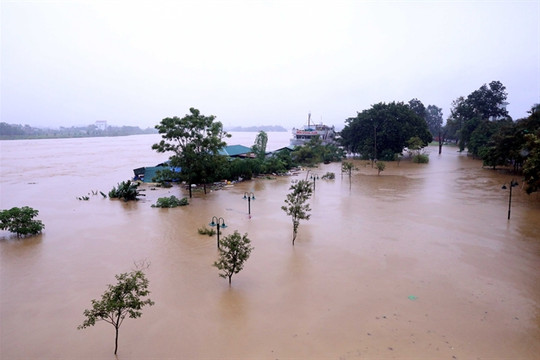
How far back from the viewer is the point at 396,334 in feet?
20.7

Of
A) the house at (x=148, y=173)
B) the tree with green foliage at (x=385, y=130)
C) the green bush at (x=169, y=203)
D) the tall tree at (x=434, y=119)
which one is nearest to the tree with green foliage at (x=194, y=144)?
the green bush at (x=169, y=203)

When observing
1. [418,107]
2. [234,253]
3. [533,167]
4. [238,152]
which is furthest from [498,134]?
[418,107]

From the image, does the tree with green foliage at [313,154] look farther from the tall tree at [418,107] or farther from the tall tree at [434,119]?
the tall tree at [434,119]

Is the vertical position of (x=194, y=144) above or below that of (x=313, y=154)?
above

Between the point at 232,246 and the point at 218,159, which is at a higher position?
the point at 218,159

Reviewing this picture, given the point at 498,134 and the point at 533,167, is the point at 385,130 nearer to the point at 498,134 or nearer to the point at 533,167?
the point at 498,134

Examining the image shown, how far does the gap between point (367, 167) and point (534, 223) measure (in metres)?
20.6

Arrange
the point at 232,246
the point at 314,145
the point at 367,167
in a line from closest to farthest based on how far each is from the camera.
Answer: the point at 232,246 → the point at 367,167 → the point at 314,145

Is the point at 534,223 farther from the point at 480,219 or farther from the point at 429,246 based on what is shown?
the point at 429,246

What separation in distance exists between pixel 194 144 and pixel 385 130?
84.6ft

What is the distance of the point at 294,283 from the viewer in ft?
27.8

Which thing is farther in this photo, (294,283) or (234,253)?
(294,283)

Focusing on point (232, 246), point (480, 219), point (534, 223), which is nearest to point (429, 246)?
point (480, 219)

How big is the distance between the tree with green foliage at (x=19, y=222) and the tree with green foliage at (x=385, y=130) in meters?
33.1
